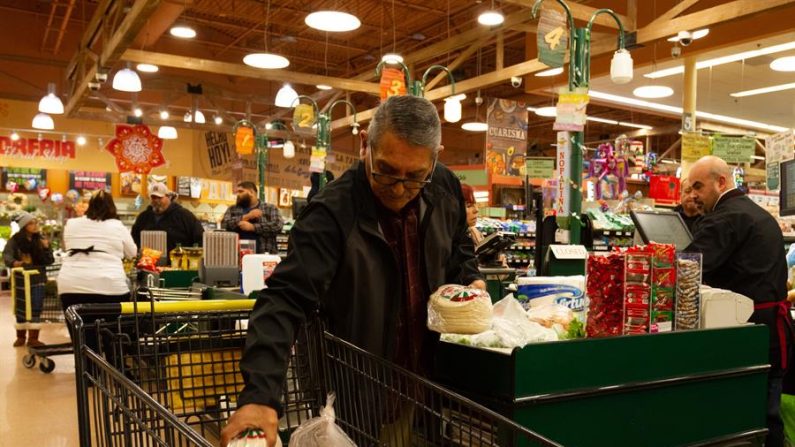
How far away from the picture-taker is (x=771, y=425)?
152 inches

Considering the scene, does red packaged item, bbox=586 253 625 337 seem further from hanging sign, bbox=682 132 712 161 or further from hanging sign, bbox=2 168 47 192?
hanging sign, bbox=2 168 47 192

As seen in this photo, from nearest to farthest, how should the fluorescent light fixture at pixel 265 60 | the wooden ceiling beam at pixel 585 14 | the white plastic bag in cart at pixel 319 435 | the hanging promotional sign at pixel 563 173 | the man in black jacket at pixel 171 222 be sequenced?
the white plastic bag in cart at pixel 319 435 < the hanging promotional sign at pixel 563 173 < the man in black jacket at pixel 171 222 < the wooden ceiling beam at pixel 585 14 < the fluorescent light fixture at pixel 265 60

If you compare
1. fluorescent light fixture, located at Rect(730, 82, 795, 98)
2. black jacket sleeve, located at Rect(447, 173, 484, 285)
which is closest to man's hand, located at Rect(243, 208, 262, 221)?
black jacket sleeve, located at Rect(447, 173, 484, 285)

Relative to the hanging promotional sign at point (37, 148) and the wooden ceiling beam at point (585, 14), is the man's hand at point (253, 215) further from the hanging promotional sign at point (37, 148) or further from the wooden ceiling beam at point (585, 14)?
the hanging promotional sign at point (37, 148)

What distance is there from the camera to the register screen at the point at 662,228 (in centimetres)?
381

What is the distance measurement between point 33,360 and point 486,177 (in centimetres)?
885

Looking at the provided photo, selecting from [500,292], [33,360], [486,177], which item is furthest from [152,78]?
[500,292]

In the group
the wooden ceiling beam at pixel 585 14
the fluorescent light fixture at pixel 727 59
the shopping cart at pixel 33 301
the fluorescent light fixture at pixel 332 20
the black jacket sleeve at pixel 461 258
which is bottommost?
the shopping cart at pixel 33 301

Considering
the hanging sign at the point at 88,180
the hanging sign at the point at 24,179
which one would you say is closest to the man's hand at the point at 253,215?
the hanging sign at the point at 88,180

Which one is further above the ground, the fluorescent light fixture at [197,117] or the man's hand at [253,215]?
the fluorescent light fixture at [197,117]

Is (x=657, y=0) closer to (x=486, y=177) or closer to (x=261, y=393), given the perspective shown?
(x=486, y=177)

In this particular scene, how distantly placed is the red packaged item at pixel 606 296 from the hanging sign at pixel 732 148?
5559 millimetres

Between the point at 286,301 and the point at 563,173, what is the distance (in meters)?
3.07

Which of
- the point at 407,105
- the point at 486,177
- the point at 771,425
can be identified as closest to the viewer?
the point at 407,105
